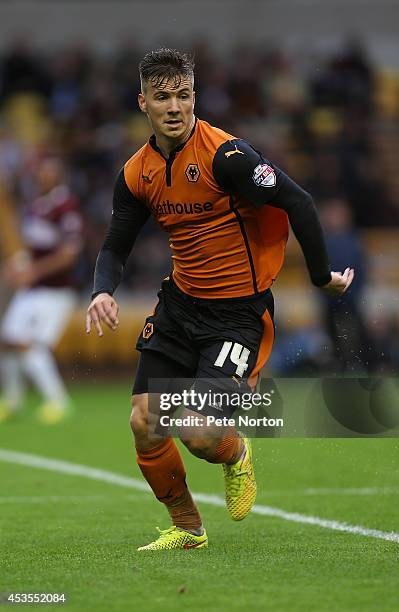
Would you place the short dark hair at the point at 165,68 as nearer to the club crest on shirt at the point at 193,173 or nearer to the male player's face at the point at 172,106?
the male player's face at the point at 172,106

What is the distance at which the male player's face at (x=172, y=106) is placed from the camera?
5.39m

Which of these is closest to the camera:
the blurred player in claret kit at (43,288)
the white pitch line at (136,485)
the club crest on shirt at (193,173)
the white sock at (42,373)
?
the club crest on shirt at (193,173)

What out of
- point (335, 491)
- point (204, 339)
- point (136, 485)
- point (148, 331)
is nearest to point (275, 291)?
point (136, 485)

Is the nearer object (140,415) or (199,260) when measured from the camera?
(140,415)

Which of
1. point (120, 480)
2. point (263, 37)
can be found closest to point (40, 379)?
point (120, 480)

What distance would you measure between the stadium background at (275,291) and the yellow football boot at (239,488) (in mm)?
185

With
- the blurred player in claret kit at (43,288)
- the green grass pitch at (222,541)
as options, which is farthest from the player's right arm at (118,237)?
the blurred player in claret kit at (43,288)

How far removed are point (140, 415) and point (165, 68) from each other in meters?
1.48

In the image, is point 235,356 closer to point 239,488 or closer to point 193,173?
point 239,488

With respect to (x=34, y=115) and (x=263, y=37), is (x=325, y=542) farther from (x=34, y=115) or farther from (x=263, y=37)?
(x=263, y=37)

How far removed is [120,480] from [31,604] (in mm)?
4108

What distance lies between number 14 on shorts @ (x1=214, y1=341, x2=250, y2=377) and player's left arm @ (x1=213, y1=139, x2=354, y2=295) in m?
0.44

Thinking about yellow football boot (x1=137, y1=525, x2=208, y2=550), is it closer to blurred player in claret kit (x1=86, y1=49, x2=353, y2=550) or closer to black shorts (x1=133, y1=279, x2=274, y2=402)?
blurred player in claret kit (x1=86, y1=49, x2=353, y2=550)

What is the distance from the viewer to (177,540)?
5.70 metres
